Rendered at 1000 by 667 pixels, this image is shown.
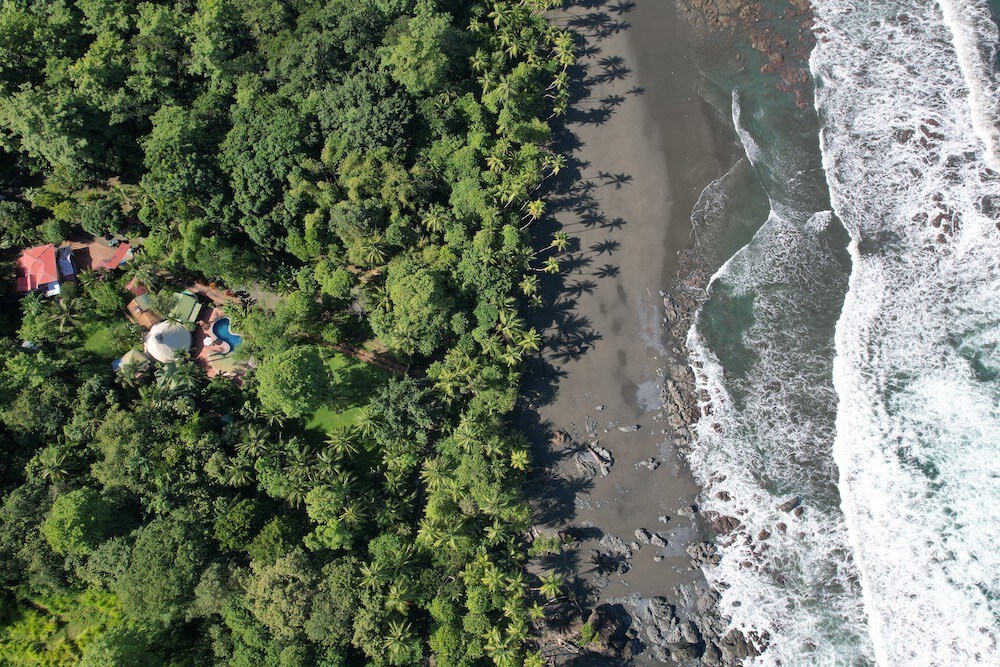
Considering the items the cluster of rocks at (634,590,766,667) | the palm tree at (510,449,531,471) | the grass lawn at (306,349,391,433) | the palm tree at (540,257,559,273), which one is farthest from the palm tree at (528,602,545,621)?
the palm tree at (540,257,559,273)

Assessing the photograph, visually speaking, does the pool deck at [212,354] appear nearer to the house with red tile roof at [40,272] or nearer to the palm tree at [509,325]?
the house with red tile roof at [40,272]

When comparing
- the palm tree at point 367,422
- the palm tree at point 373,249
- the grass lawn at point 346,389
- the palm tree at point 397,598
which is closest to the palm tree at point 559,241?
the palm tree at point 373,249

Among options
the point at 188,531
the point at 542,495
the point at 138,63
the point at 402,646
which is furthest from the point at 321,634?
the point at 138,63

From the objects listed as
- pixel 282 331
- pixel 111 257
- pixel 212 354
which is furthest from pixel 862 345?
pixel 111 257

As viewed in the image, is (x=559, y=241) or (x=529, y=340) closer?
(x=529, y=340)

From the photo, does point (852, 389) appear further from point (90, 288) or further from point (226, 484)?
point (90, 288)

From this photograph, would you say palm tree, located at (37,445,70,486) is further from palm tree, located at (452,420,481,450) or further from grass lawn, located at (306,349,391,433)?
palm tree, located at (452,420,481,450)

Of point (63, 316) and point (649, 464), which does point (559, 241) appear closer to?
point (649, 464)

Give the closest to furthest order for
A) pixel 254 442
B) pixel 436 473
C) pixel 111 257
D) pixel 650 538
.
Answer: pixel 436 473 < pixel 254 442 < pixel 650 538 < pixel 111 257
